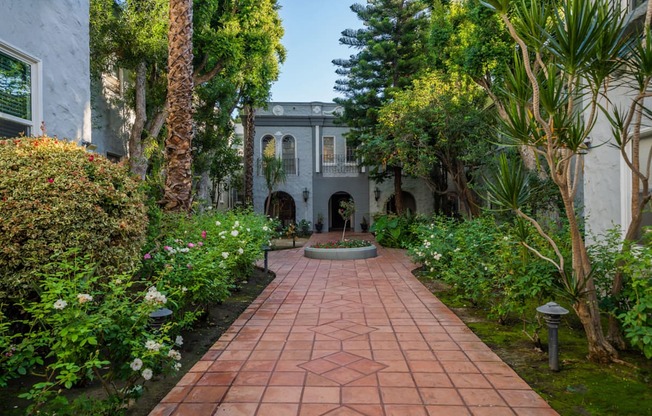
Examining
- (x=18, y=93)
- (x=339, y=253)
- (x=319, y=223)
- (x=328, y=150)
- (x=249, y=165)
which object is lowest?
(x=339, y=253)

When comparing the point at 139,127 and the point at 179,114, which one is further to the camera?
the point at 139,127

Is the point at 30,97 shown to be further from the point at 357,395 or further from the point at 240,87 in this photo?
the point at 240,87

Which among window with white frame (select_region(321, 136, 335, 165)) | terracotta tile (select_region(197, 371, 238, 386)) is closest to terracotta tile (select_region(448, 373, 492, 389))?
terracotta tile (select_region(197, 371, 238, 386))

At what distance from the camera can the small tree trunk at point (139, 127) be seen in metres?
10.6

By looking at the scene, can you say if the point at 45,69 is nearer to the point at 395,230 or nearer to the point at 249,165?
the point at 249,165

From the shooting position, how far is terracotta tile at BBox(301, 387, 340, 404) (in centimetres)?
305

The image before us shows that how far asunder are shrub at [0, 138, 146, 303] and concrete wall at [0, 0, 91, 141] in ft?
6.85

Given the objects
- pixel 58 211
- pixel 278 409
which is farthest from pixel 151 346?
pixel 58 211

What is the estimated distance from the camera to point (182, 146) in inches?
A: 265

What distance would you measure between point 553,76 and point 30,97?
6.28 meters

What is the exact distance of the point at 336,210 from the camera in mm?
25375

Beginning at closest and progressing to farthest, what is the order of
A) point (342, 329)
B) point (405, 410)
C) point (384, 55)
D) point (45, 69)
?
point (405, 410) < point (342, 329) < point (45, 69) < point (384, 55)

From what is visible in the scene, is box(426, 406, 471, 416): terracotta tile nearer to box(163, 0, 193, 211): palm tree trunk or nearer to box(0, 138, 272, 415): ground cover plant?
box(0, 138, 272, 415): ground cover plant

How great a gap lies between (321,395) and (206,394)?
90 centimetres
